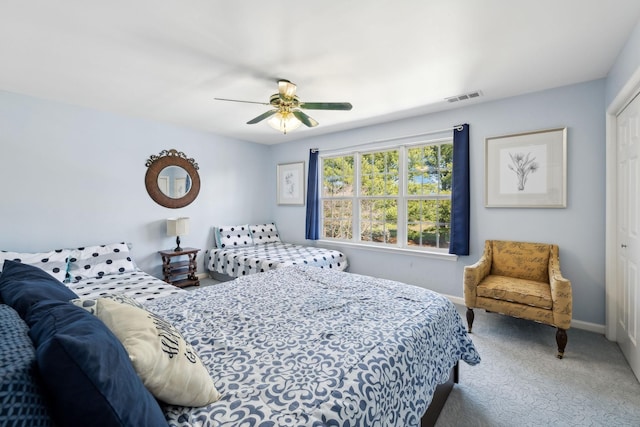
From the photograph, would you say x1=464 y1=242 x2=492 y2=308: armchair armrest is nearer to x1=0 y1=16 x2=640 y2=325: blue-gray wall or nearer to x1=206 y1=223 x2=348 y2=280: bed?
x1=0 y1=16 x2=640 y2=325: blue-gray wall

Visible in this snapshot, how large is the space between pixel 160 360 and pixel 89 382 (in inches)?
11.7

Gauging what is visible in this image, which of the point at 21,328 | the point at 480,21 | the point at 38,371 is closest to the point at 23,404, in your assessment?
the point at 38,371

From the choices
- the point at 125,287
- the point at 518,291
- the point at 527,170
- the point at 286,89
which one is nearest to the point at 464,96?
the point at 527,170

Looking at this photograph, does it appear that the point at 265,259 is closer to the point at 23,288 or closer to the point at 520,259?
the point at 23,288

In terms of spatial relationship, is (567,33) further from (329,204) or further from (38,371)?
(329,204)

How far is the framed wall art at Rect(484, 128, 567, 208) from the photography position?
304 cm

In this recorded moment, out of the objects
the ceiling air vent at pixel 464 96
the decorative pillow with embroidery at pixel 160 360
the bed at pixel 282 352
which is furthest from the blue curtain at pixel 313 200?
the decorative pillow with embroidery at pixel 160 360

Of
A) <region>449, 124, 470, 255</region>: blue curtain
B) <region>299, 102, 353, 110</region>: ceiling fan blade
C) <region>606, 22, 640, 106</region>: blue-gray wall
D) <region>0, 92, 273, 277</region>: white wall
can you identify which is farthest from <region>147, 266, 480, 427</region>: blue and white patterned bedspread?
<region>0, 92, 273, 277</region>: white wall

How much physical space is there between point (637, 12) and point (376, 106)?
2.18m

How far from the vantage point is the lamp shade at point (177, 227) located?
4.25 metres

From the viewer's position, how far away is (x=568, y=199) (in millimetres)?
2998

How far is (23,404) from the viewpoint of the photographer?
59 centimetres

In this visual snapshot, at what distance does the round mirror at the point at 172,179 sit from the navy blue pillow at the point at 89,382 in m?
4.04

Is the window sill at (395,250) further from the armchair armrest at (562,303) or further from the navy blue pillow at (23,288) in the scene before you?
the navy blue pillow at (23,288)
